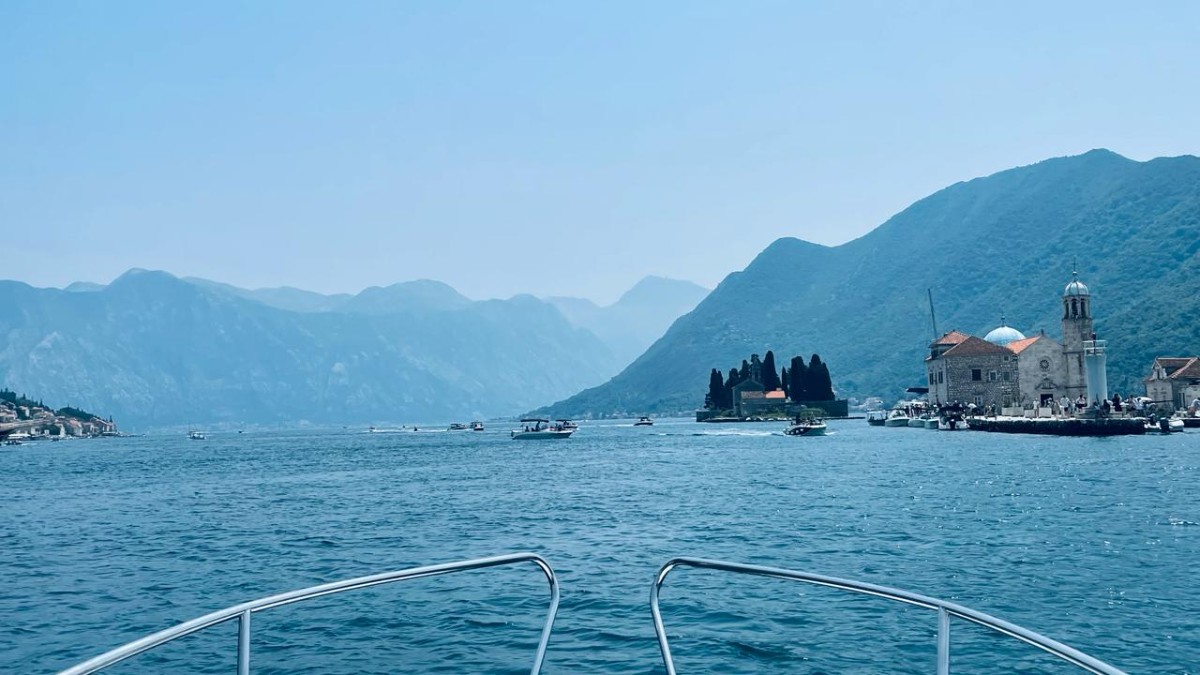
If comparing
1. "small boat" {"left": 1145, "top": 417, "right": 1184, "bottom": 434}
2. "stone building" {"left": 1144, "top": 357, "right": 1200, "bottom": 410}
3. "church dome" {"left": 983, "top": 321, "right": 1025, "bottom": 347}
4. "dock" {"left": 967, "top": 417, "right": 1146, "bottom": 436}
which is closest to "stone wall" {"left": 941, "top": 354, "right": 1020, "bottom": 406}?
"stone building" {"left": 1144, "top": 357, "right": 1200, "bottom": 410}

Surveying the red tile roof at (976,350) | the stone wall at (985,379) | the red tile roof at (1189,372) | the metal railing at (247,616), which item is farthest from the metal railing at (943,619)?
the red tile roof at (976,350)

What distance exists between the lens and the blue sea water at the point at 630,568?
16297 mm

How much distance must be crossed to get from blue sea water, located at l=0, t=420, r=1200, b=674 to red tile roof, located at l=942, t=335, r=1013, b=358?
266 ft

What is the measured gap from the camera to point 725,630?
57.8 feet

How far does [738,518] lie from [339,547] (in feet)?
42.6

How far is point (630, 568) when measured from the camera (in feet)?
79.9

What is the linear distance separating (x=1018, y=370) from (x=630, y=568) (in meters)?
121

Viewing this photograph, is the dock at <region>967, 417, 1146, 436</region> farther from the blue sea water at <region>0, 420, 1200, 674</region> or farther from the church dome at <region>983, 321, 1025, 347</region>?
the church dome at <region>983, 321, 1025, 347</region>

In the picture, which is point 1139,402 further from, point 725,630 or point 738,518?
point 725,630

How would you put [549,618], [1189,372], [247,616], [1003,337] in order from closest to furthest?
[247,616]
[549,618]
[1189,372]
[1003,337]

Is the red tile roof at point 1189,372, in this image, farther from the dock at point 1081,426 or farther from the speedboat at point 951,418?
the dock at point 1081,426

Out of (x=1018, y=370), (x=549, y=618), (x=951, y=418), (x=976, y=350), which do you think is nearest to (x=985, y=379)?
(x=976, y=350)

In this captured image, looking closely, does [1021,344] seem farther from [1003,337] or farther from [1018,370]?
[1003,337]

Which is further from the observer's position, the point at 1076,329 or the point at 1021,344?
the point at 1021,344
